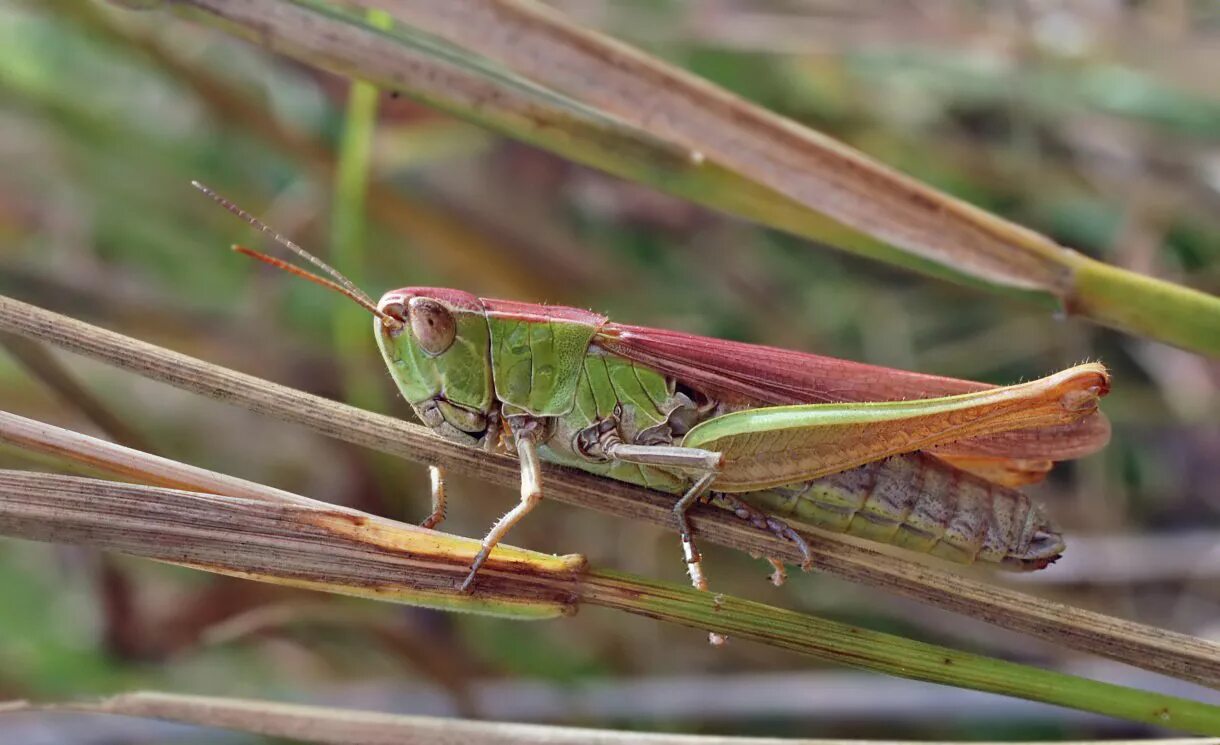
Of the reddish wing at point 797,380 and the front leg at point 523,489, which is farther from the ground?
the reddish wing at point 797,380

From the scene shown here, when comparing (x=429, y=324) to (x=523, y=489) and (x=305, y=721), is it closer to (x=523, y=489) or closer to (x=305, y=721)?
(x=523, y=489)

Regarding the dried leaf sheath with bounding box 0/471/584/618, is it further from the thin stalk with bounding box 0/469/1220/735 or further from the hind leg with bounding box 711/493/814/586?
the hind leg with bounding box 711/493/814/586

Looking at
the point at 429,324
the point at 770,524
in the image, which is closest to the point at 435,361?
the point at 429,324

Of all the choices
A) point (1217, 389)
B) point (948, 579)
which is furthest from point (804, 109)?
point (948, 579)

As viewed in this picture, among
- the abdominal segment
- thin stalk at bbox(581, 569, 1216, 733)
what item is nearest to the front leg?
thin stalk at bbox(581, 569, 1216, 733)

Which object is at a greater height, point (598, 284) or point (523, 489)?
point (598, 284)

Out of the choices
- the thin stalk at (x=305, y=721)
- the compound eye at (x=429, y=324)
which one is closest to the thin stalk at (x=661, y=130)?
the compound eye at (x=429, y=324)

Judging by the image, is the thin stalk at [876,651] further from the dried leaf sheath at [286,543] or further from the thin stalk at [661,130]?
the thin stalk at [661,130]
